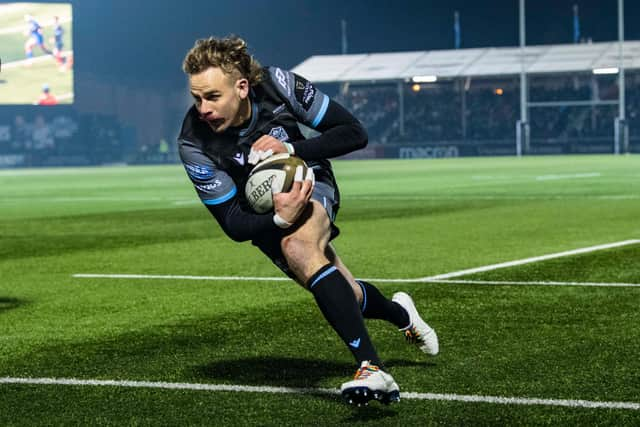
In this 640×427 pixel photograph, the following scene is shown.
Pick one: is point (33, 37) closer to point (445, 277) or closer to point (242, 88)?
point (445, 277)

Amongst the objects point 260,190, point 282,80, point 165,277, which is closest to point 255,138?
point 282,80

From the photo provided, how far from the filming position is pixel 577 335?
21.7 ft

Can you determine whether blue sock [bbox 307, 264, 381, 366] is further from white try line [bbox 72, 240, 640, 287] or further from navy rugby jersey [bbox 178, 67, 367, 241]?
white try line [bbox 72, 240, 640, 287]

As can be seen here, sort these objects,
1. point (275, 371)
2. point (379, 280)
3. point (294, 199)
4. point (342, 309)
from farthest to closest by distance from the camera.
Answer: point (379, 280), point (275, 371), point (294, 199), point (342, 309)

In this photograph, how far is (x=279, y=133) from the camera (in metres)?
5.53

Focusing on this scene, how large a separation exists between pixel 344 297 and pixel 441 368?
3.20 ft

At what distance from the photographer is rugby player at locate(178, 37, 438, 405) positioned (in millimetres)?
5039

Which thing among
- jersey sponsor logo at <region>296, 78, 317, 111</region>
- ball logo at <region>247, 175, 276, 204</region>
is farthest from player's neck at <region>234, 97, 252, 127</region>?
ball logo at <region>247, 175, 276, 204</region>

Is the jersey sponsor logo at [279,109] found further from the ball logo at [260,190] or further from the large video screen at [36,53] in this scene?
the large video screen at [36,53]

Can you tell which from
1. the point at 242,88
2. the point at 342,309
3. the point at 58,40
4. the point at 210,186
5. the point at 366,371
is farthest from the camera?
the point at 58,40

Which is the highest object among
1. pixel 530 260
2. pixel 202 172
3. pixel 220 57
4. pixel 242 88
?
pixel 220 57

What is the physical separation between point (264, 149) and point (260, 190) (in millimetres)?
168

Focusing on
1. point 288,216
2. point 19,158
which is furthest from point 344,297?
point 19,158

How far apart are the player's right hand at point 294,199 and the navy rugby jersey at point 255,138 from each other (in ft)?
0.89
